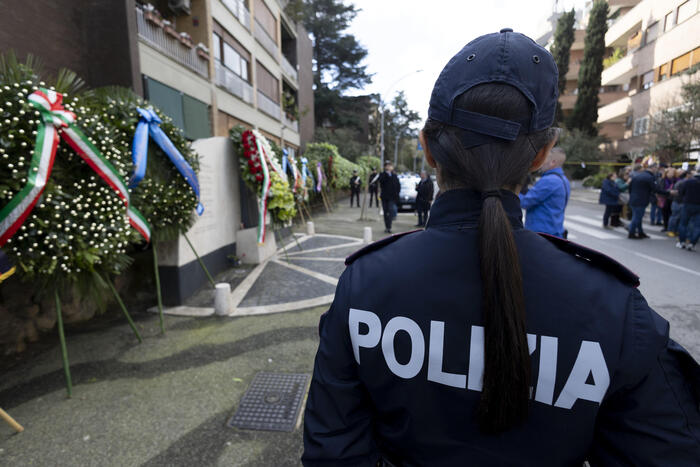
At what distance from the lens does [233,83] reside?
15.6 meters

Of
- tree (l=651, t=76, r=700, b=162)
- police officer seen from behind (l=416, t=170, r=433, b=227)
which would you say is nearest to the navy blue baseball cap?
police officer seen from behind (l=416, t=170, r=433, b=227)

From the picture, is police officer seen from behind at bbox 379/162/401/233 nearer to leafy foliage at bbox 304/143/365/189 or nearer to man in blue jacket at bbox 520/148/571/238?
man in blue jacket at bbox 520/148/571/238

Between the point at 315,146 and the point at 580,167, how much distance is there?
23.0m

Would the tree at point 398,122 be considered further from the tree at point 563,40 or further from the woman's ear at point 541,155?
the woman's ear at point 541,155

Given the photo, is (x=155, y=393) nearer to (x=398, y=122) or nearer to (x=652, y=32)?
(x=652, y=32)

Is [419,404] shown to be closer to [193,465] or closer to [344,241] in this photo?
[193,465]

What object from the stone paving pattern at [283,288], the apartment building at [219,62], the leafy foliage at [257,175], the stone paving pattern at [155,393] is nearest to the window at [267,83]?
the apartment building at [219,62]

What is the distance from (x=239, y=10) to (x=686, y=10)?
23723 mm

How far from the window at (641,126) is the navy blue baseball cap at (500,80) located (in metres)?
30.8

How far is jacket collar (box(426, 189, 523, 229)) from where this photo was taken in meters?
1.00

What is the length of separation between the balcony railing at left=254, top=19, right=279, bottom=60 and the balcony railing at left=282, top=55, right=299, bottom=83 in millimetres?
2025

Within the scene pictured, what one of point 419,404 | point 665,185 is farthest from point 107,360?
point 665,185

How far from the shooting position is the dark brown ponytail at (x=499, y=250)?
2.83 ft

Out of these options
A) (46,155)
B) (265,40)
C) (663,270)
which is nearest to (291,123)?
(265,40)
